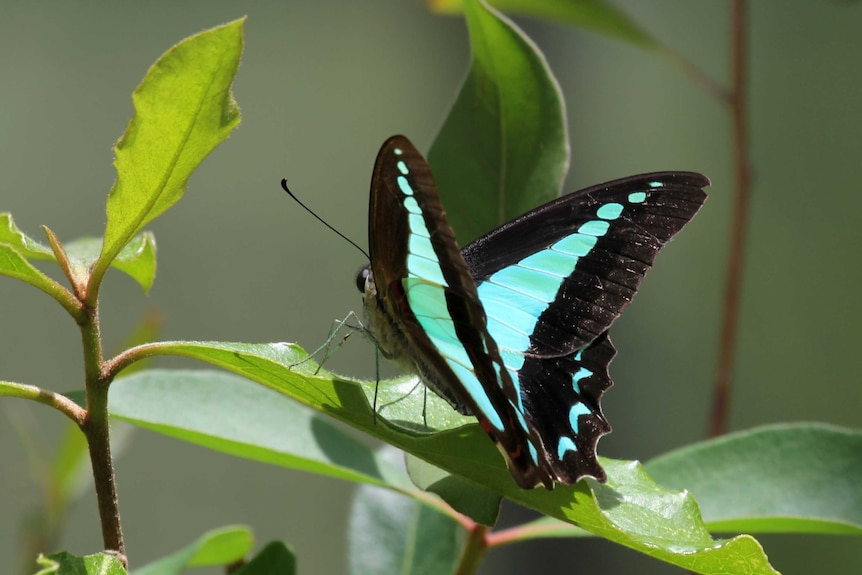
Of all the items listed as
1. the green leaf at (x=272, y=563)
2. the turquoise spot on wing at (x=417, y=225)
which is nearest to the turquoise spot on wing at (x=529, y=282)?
the turquoise spot on wing at (x=417, y=225)

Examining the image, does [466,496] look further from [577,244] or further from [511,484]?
[577,244]

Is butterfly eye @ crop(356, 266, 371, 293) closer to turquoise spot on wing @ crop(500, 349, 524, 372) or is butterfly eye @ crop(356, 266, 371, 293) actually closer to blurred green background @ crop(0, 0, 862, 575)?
turquoise spot on wing @ crop(500, 349, 524, 372)

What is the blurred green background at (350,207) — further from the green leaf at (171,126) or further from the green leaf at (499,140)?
the green leaf at (171,126)

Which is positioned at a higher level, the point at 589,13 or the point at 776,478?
the point at 589,13

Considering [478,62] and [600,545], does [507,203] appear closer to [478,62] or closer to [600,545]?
[478,62]

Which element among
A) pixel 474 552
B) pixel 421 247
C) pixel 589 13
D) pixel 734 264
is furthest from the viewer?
pixel 589 13

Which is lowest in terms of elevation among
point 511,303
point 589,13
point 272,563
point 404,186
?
point 272,563

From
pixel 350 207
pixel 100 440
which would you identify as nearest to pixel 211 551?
pixel 100 440
